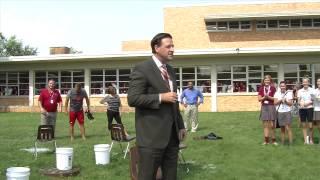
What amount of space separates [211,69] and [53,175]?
70.6ft

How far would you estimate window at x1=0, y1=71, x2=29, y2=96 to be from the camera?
110ft

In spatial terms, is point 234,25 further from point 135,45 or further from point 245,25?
point 135,45

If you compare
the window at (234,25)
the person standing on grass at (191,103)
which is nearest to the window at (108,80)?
the window at (234,25)

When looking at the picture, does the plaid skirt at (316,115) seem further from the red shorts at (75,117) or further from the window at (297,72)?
the window at (297,72)

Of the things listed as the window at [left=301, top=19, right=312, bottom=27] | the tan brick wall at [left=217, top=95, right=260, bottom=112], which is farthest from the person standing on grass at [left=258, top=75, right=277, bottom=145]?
the window at [left=301, top=19, right=312, bottom=27]

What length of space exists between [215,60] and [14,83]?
1352cm

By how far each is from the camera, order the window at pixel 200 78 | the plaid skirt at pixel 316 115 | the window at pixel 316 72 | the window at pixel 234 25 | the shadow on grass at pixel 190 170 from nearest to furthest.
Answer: the shadow on grass at pixel 190 170
the plaid skirt at pixel 316 115
the window at pixel 316 72
the window at pixel 200 78
the window at pixel 234 25

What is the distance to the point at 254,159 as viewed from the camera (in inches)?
430

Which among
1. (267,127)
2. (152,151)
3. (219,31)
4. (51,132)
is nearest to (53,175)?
(51,132)

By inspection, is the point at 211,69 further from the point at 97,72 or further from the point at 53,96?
the point at 53,96

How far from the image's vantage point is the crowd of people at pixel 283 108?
42.0 ft

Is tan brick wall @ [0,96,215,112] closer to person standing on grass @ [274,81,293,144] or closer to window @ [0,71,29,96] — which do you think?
window @ [0,71,29,96]

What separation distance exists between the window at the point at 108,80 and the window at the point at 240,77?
5837mm

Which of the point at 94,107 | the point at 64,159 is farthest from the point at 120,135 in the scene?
the point at 94,107
